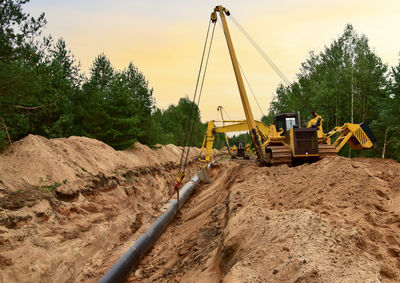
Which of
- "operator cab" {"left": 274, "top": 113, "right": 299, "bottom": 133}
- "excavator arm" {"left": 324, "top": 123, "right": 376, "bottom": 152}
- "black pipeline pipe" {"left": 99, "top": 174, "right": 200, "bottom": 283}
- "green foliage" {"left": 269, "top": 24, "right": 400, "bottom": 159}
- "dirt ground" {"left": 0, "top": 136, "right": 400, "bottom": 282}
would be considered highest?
"green foliage" {"left": 269, "top": 24, "right": 400, "bottom": 159}

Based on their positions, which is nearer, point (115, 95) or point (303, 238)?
point (303, 238)

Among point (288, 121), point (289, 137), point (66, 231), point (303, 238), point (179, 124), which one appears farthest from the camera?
point (179, 124)

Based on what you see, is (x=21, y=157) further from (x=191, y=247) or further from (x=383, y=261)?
(x=383, y=261)

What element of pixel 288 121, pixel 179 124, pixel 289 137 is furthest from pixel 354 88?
pixel 179 124

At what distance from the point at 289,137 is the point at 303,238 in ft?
35.3

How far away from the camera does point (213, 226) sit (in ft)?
28.6

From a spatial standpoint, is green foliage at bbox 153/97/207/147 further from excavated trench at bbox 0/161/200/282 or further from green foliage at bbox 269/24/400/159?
excavated trench at bbox 0/161/200/282

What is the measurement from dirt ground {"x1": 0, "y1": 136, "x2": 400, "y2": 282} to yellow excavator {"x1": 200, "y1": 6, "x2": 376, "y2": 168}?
6.06 feet

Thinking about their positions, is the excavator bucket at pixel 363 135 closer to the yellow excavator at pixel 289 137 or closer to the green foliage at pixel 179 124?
the yellow excavator at pixel 289 137

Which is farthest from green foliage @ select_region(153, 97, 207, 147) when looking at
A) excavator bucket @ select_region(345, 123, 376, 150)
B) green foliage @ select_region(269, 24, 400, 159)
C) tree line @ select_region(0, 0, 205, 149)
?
excavator bucket @ select_region(345, 123, 376, 150)

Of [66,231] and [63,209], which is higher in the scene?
[63,209]

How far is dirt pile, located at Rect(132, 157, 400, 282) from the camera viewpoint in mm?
3828

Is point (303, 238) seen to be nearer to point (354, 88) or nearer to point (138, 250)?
point (138, 250)

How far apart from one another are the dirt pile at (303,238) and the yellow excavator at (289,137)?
181 inches
